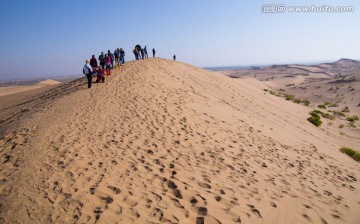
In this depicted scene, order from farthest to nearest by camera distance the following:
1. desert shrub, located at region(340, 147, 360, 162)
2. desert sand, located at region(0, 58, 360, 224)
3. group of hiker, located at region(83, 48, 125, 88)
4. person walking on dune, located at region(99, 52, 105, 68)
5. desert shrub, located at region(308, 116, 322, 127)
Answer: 1. desert shrub, located at region(308, 116, 322, 127)
2. person walking on dune, located at region(99, 52, 105, 68)
3. group of hiker, located at region(83, 48, 125, 88)
4. desert shrub, located at region(340, 147, 360, 162)
5. desert sand, located at region(0, 58, 360, 224)

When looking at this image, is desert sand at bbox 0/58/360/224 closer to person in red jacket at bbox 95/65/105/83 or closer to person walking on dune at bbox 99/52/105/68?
person in red jacket at bbox 95/65/105/83

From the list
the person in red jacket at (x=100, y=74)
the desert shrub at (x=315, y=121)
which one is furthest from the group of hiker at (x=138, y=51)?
the desert shrub at (x=315, y=121)

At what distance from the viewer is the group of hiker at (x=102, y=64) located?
14.2m

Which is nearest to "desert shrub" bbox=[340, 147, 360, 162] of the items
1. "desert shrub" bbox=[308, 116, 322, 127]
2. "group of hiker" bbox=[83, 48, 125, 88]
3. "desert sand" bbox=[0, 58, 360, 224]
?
"desert sand" bbox=[0, 58, 360, 224]

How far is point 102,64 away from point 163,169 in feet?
42.1

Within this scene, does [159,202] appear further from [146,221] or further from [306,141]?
[306,141]

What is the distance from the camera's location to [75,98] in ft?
45.7

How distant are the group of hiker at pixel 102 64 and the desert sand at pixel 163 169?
6.34 ft

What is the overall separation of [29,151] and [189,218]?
556cm

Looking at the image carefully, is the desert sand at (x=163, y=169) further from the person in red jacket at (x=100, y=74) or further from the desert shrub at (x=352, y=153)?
the person in red jacket at (x=100, y=74)

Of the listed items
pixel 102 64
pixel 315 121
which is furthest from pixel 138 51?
pixel 315 121

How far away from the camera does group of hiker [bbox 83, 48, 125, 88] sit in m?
14.2

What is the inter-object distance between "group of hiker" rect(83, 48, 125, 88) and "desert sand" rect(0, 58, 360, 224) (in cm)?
193

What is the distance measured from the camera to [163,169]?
6762 mm
